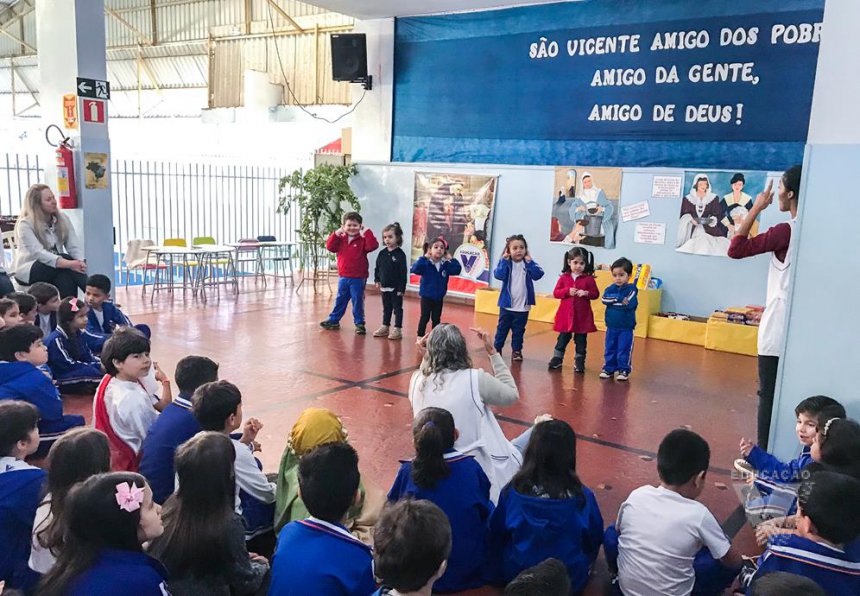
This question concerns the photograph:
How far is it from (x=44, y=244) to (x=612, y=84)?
6748mm

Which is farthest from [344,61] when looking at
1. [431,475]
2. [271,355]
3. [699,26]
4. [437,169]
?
[431,475]

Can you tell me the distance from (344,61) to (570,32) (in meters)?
3.63

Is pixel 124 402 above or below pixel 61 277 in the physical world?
below

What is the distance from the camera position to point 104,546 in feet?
5.75

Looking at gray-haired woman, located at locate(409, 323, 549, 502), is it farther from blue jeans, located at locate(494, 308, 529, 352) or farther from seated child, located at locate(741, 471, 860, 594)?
blue jeans, located at locate(494, 308, 529, 352)

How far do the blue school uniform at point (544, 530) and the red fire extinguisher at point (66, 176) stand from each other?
5.72 metres

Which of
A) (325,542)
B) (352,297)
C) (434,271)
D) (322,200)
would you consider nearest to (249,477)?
(325,542)

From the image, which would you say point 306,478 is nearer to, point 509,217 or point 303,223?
point 509,217

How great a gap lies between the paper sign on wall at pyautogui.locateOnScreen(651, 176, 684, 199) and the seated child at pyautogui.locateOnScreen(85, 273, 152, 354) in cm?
602

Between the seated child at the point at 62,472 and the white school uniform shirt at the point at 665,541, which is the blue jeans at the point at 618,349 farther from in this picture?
the seated child at the point at 62,472

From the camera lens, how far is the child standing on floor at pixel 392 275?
7.44 meters

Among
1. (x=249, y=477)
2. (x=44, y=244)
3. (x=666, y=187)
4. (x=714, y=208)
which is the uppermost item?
(x=666, y=187)

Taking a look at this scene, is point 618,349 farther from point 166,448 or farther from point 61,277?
point 61,277

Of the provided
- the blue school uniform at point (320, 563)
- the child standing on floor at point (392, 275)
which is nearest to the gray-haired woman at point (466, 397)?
the blue school uniform at point (320, 563)
